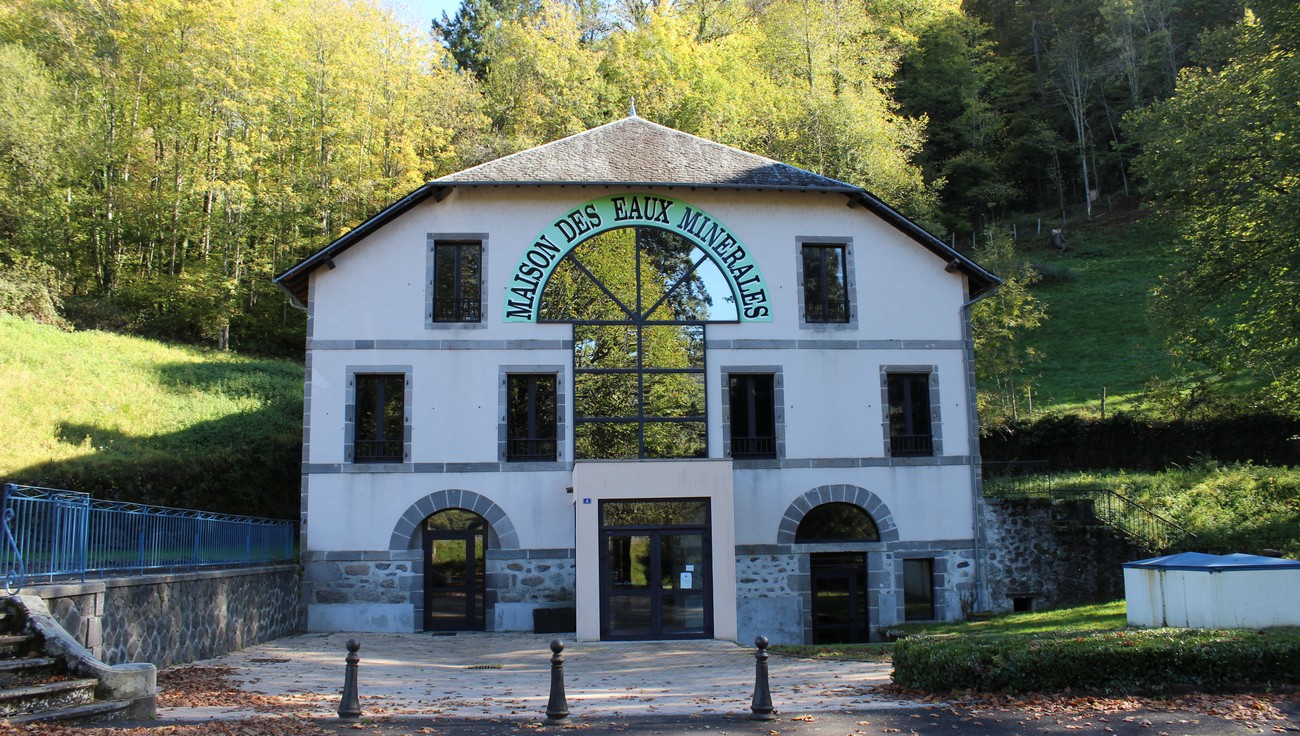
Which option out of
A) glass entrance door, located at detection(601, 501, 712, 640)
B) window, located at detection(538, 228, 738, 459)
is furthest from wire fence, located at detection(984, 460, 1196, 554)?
glass entrance door, located at detection(601, 501, 712, 640)

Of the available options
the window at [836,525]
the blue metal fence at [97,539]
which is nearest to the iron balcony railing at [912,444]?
the window at [836,525]

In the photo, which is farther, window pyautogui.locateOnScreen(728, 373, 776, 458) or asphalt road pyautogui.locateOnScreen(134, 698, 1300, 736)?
window pyautogui.locateOnScreen(728, 373, 776, 458)

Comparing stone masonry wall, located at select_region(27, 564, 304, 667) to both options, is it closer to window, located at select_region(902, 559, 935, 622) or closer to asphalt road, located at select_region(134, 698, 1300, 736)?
asphalt road, located at select_region(134, 698, 1300, 736)

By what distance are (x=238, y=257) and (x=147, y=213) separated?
3580 mm

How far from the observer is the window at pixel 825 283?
2117cm

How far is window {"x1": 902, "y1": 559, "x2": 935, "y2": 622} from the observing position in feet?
66.9

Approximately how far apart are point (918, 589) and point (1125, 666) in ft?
33.6

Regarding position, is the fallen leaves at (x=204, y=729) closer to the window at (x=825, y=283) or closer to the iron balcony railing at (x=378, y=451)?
the iron balcony railing at (x=378, y=451)

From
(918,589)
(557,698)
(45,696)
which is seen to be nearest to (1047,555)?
(918,589)

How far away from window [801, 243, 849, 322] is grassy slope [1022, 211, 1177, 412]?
14.7 metres

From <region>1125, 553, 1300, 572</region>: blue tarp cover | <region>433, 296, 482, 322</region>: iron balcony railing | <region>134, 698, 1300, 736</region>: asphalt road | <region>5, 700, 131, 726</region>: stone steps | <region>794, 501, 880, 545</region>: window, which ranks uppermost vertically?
<region>433, 296, 482, 322</region>: iron balcony railing

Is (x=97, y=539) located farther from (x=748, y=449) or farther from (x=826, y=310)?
(x=826, y=310)

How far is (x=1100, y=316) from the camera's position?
4206 centimetres

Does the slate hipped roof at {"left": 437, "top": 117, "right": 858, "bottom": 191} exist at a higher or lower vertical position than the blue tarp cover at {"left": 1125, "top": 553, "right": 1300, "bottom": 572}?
higher
